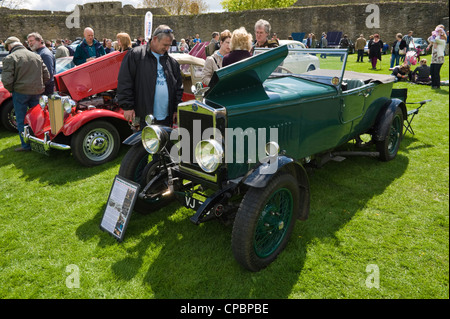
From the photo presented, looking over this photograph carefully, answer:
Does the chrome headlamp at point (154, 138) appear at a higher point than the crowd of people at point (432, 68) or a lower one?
lower

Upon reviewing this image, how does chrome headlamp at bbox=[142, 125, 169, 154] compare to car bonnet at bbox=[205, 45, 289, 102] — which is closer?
car bonnet at bbox=[205, 45, 289, 102]

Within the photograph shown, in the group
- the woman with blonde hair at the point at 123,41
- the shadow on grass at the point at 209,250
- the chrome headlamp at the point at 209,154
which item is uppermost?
the woman with blonde hair at the point at 123,41

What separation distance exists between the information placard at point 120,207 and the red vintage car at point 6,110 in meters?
5.37

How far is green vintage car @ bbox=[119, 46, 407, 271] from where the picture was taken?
8.31 ft

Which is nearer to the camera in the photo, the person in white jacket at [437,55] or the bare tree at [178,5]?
the person in white jacket at [437,55]

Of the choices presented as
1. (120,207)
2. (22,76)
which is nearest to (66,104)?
(22,76)

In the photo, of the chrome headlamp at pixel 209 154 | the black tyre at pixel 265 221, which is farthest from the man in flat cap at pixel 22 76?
the black tyre at pixel 265 221

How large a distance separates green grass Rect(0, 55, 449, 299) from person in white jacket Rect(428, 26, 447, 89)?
20.4ft

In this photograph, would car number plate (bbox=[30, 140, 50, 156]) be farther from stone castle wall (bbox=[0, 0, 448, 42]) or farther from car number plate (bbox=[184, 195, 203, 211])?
stone castle wall (bbox=[0, 0, 448, 42])

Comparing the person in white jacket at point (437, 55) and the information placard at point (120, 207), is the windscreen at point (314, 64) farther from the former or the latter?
the person in white jacket at point (437, 55)

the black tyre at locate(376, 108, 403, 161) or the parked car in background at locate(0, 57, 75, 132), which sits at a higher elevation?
the parked car in background at locate(0, 57, 75, 132)

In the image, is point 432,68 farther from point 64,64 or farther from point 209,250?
point 64,64

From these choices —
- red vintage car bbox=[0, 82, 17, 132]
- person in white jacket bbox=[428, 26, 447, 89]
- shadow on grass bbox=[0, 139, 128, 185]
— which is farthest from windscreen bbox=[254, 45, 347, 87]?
person in white jacket bbox=[428, 26, 447, 89]

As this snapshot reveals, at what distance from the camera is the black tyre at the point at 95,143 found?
4.88m
